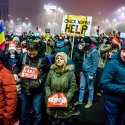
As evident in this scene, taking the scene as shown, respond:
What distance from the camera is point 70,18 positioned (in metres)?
10.9

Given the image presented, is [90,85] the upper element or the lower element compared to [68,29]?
lower

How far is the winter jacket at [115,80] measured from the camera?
216 inches

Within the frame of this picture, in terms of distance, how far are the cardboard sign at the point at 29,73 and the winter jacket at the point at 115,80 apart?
4.89ft

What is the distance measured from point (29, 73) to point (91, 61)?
331 centimetres

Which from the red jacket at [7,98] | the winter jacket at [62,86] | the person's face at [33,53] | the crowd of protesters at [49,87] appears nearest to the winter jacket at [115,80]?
the crowd of protesters at [49,87]

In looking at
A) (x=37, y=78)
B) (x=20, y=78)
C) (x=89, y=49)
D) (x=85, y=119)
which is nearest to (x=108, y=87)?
(x=37, y=78)

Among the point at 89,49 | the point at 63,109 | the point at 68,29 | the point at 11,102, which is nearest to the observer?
the point at 11,102

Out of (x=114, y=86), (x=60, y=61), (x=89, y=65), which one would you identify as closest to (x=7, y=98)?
(x=60, y=61)

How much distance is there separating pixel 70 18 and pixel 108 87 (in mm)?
5763

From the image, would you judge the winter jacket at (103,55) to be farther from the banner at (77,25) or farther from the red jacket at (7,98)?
the red jacket at (7,98)

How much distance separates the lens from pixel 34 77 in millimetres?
6266

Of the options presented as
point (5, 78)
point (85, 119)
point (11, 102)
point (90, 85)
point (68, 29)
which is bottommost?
point (85, 119)

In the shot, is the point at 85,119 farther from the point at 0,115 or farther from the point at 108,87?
the point at 0,115

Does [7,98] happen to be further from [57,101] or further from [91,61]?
[91,61]
